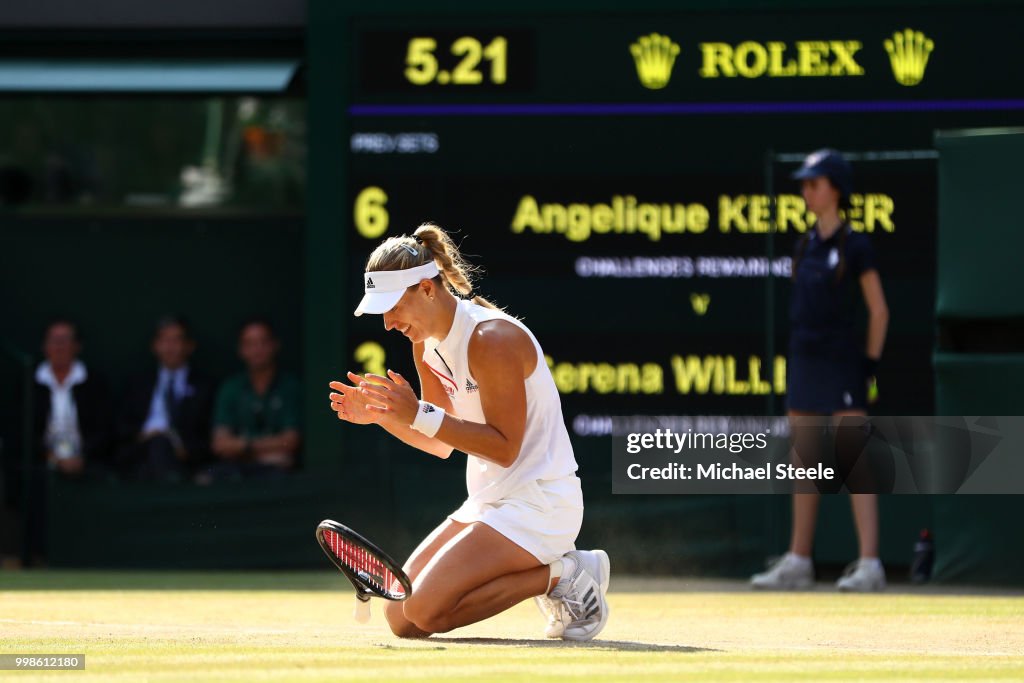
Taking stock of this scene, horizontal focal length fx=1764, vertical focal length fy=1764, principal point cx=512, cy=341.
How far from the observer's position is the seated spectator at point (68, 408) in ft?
36.1

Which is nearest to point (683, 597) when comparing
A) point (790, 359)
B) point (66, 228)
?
point (790, 359)

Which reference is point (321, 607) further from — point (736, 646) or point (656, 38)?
point (656, 38)

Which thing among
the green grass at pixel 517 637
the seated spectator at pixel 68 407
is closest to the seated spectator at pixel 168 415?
the seated spectator at pixel 68 407

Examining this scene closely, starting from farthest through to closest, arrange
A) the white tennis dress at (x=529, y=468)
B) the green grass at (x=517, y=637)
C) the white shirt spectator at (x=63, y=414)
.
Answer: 1. the white shirt spectator at (x=63, y=414)
2. the white tennis dress at (x=529, y=468)
3. the green grass at (x=517, y=637)

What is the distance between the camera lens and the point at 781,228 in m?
9.72

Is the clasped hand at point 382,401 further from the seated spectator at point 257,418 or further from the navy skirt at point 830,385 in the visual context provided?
the seated spectator at point 257,418

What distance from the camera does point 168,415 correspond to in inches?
440

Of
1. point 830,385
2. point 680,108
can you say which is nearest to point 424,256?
point 830,385

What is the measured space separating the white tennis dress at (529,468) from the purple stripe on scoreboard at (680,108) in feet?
13.3

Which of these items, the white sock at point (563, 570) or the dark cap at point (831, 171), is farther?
the dark cap at point (831, 171)

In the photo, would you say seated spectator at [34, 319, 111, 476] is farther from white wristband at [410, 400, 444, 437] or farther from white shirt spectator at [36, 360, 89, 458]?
white wristband at [410, 400, 444, 437]

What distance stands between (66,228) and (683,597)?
20.9 ft

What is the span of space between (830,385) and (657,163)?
80.1 inches

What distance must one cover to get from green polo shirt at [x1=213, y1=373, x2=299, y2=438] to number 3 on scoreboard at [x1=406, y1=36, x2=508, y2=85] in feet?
6.78
